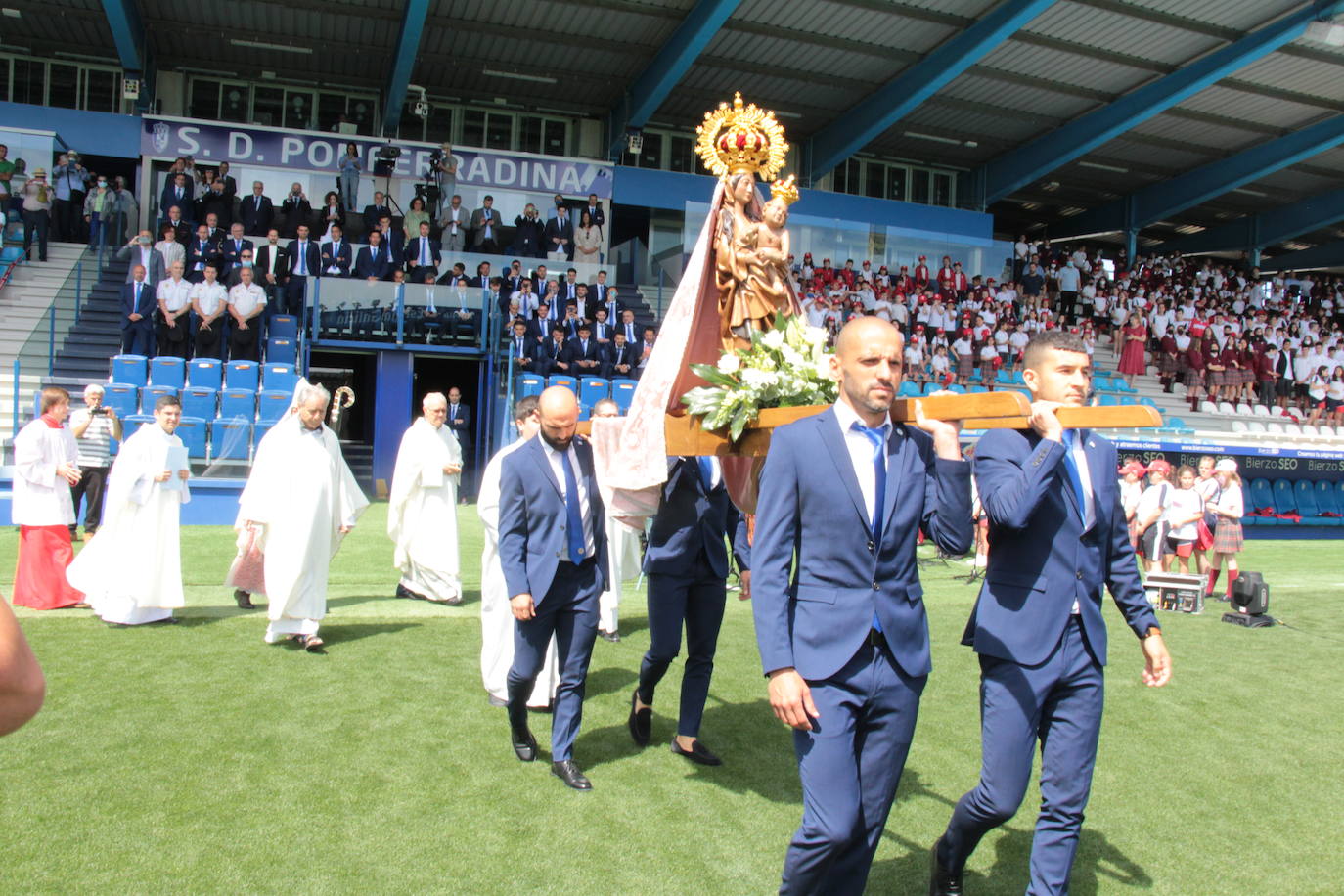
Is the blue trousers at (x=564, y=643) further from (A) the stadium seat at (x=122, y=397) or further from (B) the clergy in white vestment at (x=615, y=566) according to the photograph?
(A) the stadium seat at (x=122, y=397)

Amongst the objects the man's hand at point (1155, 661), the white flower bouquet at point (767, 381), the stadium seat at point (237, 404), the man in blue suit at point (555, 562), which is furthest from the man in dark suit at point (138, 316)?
the man's hand at point (1155, 661)

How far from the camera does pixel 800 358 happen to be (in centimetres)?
418

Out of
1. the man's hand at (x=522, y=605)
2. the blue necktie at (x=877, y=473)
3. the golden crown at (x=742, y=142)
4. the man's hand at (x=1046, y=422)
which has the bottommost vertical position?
the man's hand at (x=522, y=605)

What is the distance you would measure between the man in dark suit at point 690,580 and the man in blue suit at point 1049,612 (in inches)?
77.0

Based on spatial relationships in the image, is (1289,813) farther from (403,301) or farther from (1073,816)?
(403,301)

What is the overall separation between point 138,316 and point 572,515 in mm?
14293

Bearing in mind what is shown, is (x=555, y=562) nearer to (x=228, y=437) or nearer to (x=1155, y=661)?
(x=1155, y=661)

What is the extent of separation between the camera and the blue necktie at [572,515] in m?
5.17

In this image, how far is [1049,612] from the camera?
138 inches

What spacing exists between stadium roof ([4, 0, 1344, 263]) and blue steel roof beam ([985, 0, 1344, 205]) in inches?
2.0

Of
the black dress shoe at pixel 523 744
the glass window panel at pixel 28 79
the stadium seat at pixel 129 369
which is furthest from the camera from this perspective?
the glass window panel at pixel 28 79

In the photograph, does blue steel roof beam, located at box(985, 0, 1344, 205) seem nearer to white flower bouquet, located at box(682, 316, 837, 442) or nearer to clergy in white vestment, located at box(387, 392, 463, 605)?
clergy in white vestment, located at box(387, 392, 463, 605)

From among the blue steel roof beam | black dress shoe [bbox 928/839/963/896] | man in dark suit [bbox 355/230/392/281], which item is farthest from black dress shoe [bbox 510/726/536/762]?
the blue steel roof beam

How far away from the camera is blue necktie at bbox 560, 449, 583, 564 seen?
5172 millimetres
